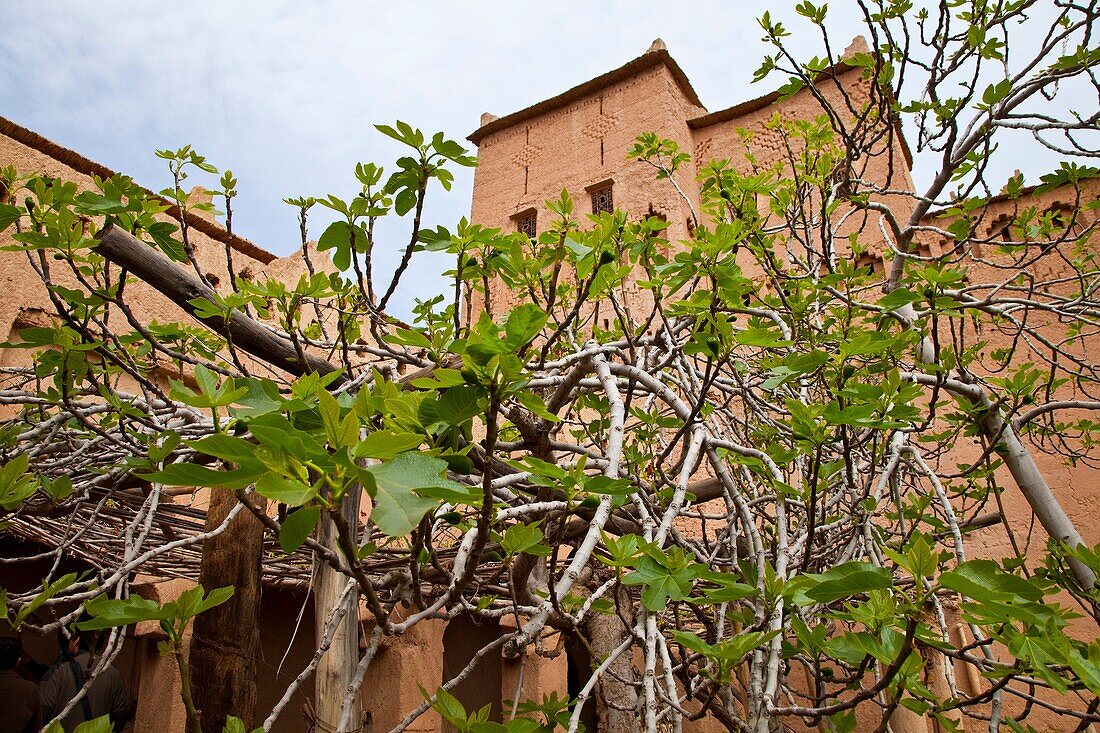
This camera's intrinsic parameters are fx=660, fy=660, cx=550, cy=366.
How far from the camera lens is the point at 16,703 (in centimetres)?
378

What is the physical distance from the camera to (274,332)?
1.96m

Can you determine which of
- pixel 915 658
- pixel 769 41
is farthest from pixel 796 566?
pixel 769 41

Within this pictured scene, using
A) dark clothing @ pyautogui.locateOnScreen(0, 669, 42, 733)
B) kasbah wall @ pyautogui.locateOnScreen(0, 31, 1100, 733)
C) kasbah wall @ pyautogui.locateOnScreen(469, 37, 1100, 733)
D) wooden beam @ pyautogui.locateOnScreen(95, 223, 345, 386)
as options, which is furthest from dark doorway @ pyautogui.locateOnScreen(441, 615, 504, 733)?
wooden beam @ pyautogui.locateOnScreen(95, 223, 345, 386)

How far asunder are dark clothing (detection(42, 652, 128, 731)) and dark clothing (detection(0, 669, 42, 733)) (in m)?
0.07

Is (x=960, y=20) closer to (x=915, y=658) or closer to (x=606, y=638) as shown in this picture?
(x=915, y=658)

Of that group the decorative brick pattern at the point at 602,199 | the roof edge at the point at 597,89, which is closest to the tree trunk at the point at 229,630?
the decorative brick pattern at the point at 602,199

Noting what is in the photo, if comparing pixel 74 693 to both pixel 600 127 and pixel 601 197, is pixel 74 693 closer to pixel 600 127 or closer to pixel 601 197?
pixel 601 197

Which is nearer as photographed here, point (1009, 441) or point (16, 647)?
point (1009, 441)

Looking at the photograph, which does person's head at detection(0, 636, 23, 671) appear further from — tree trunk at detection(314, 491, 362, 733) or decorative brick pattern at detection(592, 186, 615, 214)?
decorative brick pattern at detection(592, 186, 615, 214)

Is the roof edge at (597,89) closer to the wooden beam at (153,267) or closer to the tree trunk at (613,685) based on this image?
the tree trunk at (613,685)

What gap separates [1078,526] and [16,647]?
714cm

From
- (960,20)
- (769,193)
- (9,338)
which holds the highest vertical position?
(960,20)

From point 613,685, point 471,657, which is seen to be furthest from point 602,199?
point 471,657

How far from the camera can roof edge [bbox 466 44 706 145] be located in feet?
24.3
